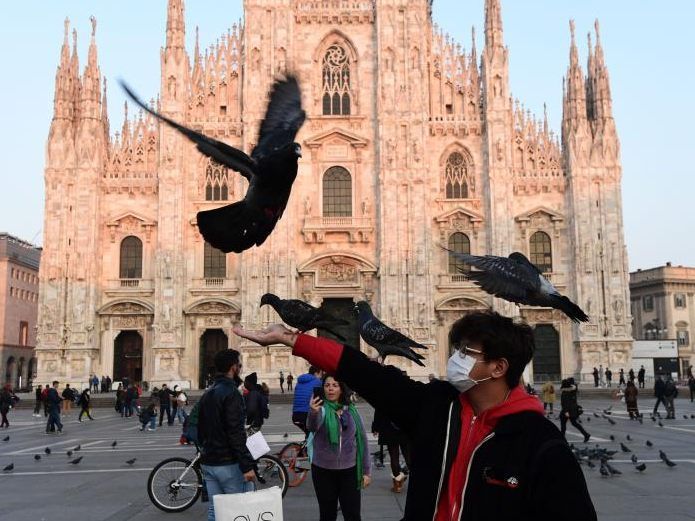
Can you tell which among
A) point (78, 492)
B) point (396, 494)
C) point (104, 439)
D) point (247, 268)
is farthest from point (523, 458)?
point (247, 268)

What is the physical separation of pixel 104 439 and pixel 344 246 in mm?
21719

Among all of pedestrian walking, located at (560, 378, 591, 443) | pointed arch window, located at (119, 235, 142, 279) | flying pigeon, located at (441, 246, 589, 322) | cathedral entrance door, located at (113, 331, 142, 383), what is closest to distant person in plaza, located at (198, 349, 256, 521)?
flying pigeon, located at (441, 246, 589, 322)

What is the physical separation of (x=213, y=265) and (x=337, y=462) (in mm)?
33052

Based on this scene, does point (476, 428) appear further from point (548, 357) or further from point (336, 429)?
point (548, 357)

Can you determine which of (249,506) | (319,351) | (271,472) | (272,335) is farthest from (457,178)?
(272,335)

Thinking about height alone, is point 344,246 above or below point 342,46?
below

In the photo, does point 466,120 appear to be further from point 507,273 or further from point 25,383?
point 25,383

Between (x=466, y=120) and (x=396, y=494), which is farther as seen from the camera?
(x=466, y=120)

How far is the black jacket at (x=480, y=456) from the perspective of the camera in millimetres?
2586

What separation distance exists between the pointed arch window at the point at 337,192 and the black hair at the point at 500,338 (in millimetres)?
36301

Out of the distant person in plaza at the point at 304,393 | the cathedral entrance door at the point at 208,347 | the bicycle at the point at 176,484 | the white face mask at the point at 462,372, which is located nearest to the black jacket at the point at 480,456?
the white face mask at the point at 462,372

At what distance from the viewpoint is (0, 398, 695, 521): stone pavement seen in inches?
348

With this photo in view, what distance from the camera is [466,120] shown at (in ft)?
130

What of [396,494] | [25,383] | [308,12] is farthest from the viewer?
[25,383]
